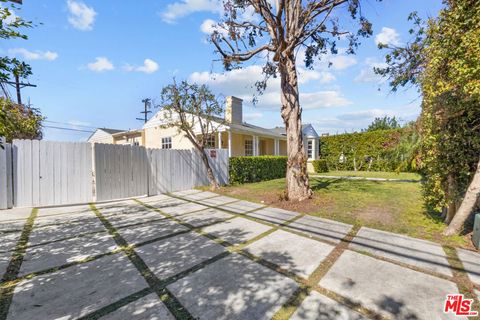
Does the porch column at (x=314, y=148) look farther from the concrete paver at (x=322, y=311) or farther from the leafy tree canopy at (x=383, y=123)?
the leafy tree canopy at (x=383, y=123)

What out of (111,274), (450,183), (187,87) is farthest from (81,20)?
(450,183)

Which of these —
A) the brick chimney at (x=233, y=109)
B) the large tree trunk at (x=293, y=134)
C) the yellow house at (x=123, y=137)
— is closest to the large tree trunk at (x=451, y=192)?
the large tree trunk at (x=293, y=134)

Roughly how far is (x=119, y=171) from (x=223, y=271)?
659cm

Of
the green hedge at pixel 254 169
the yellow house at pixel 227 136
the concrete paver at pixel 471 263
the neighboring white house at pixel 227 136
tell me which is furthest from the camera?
the yellow house at pixel 227 136

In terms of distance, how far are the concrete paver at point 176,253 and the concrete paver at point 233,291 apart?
302 mm

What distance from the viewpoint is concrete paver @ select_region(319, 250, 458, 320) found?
214 centimetres

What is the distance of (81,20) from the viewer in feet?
27.4

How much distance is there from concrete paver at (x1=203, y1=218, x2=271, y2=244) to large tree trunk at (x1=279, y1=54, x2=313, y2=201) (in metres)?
2.37

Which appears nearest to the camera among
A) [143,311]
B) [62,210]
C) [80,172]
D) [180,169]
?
[143,311]

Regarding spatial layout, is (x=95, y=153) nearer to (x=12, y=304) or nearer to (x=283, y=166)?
(x=12, y=304)

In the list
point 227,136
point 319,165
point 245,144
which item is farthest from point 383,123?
point 227,136

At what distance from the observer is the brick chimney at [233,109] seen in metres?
14.7

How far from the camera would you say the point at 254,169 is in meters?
12.4

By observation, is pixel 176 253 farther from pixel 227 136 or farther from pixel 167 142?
pixel 167 142
